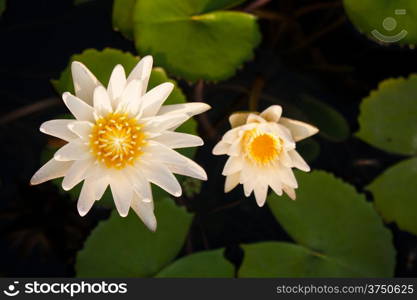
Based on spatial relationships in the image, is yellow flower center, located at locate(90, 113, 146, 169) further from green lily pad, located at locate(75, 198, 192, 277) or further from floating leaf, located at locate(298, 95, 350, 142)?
floating leaf, located at locate(298, 95, 350, 142)

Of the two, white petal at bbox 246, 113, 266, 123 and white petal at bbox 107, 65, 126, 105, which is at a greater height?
white petal at bbox 107, 65, 126, 105

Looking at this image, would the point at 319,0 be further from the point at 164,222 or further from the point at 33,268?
the point at 33,268

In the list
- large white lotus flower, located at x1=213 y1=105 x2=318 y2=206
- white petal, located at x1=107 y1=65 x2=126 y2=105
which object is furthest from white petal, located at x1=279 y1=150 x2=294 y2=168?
white petal, located at x1=107 y1=65 x2=126 y2=105

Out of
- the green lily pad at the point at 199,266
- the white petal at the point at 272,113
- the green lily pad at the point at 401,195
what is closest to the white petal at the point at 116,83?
the white petal at the point at 272,113

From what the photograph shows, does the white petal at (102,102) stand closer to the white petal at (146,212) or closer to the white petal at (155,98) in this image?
the white petal at (155,98)

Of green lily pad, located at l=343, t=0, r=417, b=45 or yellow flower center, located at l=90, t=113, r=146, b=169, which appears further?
green lily pad, located at l=343, t=0, r=417, b=45

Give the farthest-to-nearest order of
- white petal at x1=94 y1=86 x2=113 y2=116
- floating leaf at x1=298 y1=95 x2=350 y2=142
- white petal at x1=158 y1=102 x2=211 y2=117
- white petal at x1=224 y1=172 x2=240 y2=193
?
floating leaf at x1=298 y1=95 x2=350 y2=142, white petal at x1=224 y1=172 x2=240 y2=193, white petal at x1=158 y1=102 x2=211 y2=117, white petal at x1=94 y1=86 x2=113 y2=116

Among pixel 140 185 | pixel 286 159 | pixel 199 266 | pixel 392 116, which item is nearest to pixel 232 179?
pixel 286 159
